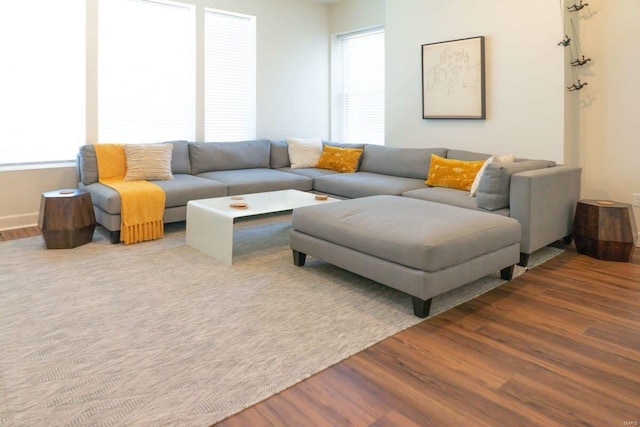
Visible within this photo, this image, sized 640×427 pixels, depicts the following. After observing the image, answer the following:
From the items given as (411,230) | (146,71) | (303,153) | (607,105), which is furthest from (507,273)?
(146,71)

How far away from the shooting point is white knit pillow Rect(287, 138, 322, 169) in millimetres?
5414

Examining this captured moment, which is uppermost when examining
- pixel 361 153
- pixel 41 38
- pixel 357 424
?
pixel 41 38

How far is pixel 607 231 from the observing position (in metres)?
3.41

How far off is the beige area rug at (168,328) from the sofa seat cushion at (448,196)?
70 centimetres

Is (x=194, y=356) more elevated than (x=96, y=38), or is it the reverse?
(x=96, y=38)

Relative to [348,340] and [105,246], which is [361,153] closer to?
[105,246]

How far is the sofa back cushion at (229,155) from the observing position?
4879 millimetres

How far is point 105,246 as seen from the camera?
3.66 meters

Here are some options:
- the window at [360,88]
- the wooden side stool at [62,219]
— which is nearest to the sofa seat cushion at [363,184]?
the window at [360,88]

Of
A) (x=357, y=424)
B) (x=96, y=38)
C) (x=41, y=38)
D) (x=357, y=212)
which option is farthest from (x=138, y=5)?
(x=357, y=424)

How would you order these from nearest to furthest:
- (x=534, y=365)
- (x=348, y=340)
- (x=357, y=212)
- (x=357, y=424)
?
(x=357, y=424) → (x=534, y=365) → (x=348, y=340) → (x=357, y=212)

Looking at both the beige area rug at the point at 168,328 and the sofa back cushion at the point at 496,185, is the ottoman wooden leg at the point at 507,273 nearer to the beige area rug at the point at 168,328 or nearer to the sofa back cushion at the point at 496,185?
the beige area rug at the point at 168,328

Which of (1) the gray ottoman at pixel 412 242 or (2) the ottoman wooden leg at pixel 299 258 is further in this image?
(2) the ottoman wooden leg at pixel 299 258

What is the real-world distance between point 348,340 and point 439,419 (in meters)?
0.64
